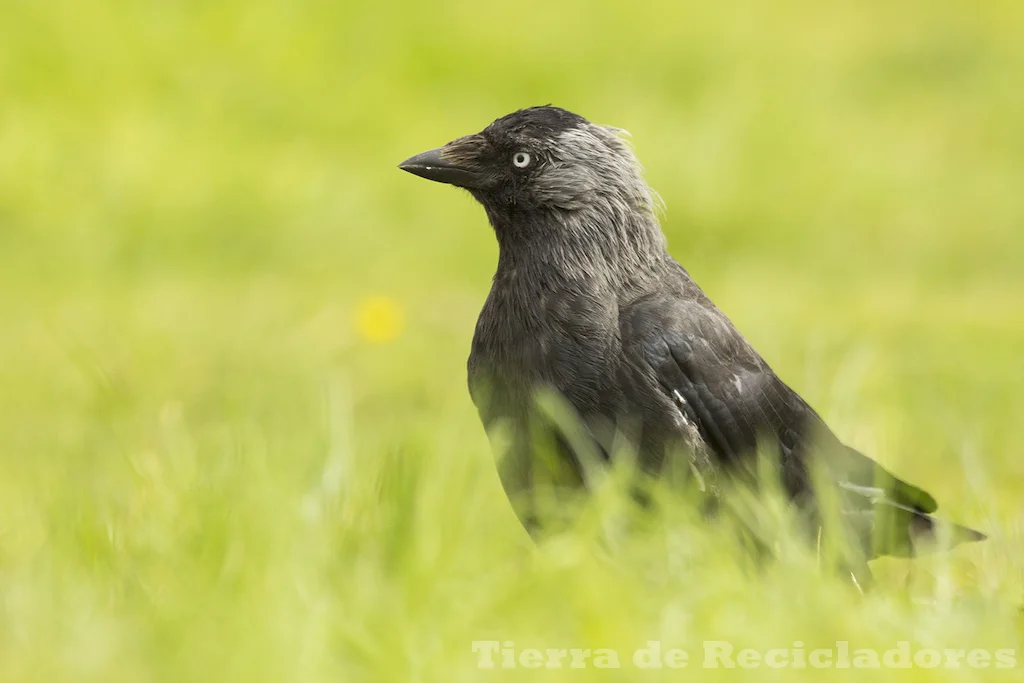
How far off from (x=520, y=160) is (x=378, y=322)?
365cm

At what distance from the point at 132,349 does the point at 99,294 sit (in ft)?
4.81

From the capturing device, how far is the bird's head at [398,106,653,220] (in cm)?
434

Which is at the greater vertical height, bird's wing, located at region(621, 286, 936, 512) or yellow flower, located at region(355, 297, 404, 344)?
yellow flower, located at region(355, 297, 404, 344)

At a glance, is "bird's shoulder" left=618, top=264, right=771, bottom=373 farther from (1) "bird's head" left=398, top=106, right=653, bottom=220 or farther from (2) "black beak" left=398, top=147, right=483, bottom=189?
(2) "black beak" left=398, top=147, right=483, bottom=189

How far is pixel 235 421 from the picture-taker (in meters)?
3.62

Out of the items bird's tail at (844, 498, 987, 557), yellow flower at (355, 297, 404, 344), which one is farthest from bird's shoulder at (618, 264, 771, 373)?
yellow flower at (355, 297, 404, 344)

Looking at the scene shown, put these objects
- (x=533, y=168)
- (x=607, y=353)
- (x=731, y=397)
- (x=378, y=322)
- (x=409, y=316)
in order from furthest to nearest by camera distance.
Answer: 1. (x=409, y=316)
2. (x=378, y=322)
3. (x=533, y=168)
4. (x=731, y=397)
5. (x=607, y=353)

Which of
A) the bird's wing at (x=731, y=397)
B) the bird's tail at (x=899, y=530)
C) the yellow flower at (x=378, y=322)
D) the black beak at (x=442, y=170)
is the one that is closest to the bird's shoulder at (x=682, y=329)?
the bird's wing at (x=731, y=397)

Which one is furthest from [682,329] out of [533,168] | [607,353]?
[533,168]

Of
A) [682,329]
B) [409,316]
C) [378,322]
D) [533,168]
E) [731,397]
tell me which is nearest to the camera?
[682,329]

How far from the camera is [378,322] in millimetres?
7875

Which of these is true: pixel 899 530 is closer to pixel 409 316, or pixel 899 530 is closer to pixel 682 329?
pixel 682 329

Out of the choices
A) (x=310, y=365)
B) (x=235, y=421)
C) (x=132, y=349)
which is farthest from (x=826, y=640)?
(x=132, y=349)

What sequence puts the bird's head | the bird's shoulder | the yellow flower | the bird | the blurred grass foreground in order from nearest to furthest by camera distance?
the blurred grass foreground → the bird → the bird's shoulder → the bird's head → the yellow flower
